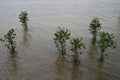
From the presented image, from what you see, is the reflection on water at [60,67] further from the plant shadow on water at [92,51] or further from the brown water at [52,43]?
the plant shadow on water at [92,51]

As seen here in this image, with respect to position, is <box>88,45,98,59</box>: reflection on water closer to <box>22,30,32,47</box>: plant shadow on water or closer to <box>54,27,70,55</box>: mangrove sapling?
<box>54,27,70,55</box>: mangrove sapling

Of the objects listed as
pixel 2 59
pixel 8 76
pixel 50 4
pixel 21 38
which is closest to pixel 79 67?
pixel 8 76

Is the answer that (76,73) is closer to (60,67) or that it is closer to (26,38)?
(60,67)

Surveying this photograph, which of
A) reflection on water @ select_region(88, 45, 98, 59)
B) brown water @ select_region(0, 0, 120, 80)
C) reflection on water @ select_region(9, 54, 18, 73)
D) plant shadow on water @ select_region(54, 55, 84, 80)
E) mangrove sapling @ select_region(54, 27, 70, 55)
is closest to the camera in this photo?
plant shadow on water @ select_region(54, 55, 84, 80)

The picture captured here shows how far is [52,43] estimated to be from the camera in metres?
19.1

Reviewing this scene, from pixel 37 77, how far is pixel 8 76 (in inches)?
75.6

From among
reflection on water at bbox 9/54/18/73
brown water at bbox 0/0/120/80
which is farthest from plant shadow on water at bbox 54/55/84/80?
reflection on water at bbox 9/54/18/73

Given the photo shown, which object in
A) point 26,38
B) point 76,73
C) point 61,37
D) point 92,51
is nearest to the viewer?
point 76,73

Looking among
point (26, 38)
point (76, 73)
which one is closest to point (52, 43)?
point (26, 38)

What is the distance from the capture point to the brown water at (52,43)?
14.4 meters

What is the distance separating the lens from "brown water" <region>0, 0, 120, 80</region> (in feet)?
47.3

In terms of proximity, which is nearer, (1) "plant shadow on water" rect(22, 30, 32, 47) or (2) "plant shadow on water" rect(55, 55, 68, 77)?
(2) "plant shadow on water" rect(55, 55, 68, 77)

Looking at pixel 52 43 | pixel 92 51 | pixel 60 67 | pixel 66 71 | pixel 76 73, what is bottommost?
pixel 76 73

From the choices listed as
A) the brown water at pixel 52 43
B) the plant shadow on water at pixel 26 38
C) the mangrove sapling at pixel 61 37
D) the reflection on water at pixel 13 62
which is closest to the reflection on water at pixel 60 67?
the brown water at pixel 52 43
